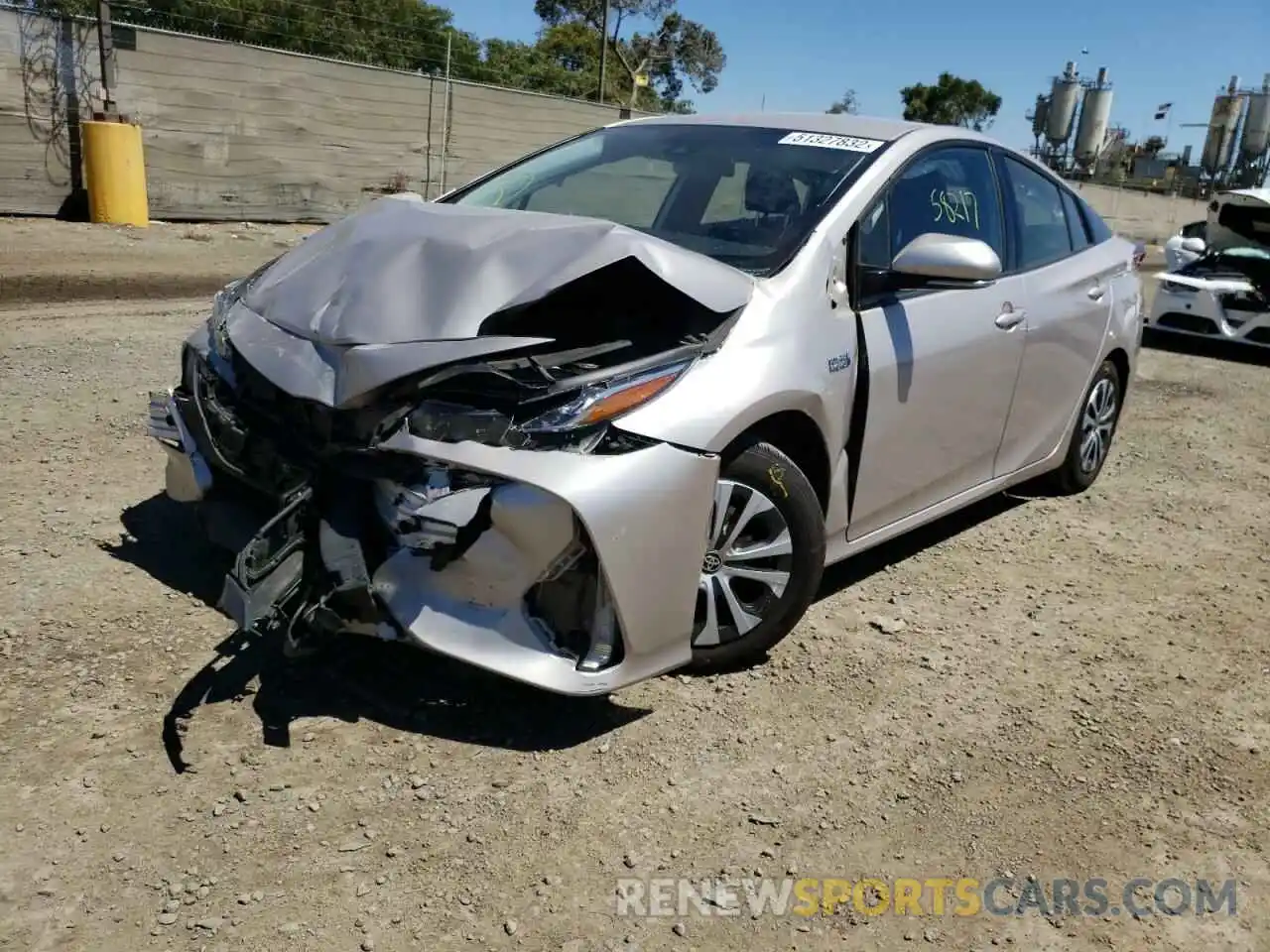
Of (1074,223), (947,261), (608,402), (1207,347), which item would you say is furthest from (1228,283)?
(608,402)

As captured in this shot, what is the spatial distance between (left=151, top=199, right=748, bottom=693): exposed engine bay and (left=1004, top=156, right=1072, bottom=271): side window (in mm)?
2285

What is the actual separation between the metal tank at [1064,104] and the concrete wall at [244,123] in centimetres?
4770

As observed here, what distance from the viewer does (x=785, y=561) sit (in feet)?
10.4

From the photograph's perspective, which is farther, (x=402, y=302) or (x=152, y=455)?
(x=152, y=455)

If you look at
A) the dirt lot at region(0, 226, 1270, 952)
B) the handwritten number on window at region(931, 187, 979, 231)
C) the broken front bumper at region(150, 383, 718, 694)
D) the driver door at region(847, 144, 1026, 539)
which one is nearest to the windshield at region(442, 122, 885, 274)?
the driver door at region(847, 144, 1026, 539)

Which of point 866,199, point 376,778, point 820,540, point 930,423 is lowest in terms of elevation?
point 376,778

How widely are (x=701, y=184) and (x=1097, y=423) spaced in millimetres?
2621

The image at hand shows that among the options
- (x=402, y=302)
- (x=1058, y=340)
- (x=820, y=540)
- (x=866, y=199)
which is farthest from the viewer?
(x=1058, y=340)

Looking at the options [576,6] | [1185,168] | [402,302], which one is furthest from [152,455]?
[1185,168]

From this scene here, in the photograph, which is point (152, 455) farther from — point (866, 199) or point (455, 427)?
point (866, 199)

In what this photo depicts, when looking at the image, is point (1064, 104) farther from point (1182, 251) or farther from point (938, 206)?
point (938, 206)

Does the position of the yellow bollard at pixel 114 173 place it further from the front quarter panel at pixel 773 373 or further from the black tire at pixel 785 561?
the black tire at pixel 785 561

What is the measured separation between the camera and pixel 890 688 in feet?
11.0

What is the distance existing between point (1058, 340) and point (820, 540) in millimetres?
1965
